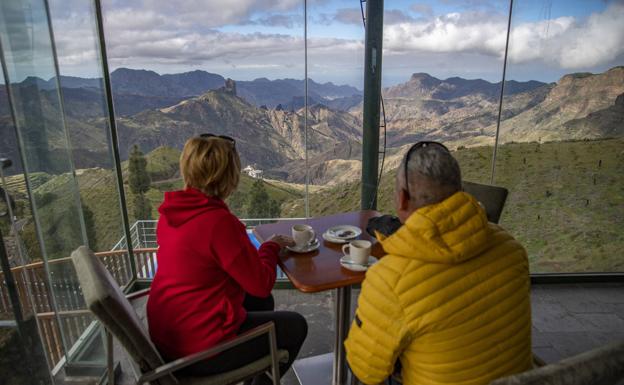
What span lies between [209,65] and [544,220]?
3.94 m

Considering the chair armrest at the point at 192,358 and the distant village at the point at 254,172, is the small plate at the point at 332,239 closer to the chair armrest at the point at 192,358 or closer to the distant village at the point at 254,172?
the chair armrest at the point at 192,358

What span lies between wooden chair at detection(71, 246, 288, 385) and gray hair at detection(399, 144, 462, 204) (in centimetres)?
75

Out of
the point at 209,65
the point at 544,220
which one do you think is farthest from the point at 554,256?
the point at 209,65

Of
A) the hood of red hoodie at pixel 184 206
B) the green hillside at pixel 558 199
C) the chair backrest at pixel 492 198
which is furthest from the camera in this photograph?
the green hillside at pixel 558 199

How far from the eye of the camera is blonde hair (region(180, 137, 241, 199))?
1421 millimetres

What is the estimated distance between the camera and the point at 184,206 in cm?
135

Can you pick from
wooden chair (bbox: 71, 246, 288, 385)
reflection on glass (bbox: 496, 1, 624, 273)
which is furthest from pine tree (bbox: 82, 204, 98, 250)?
reflection on glass (bbox: 496, 1, 624, 273)

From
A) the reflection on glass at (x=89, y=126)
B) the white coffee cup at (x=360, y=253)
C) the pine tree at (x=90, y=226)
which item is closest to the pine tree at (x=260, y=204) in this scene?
the reflection on glass at (x=89, y=126)

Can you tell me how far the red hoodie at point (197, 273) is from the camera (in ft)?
4.34

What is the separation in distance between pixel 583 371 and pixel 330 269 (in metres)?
0.90

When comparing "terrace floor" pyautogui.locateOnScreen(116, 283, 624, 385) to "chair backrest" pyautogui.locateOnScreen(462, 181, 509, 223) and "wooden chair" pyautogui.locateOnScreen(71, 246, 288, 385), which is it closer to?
"wooden chair" pyautogui.locateOnScreen(71, 246, 288, 385)

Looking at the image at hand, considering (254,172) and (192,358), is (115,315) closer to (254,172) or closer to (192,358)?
(192,358)

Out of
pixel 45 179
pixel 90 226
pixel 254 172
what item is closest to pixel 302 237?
pixel 45 179

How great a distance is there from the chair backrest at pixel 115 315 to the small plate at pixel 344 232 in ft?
2.91
